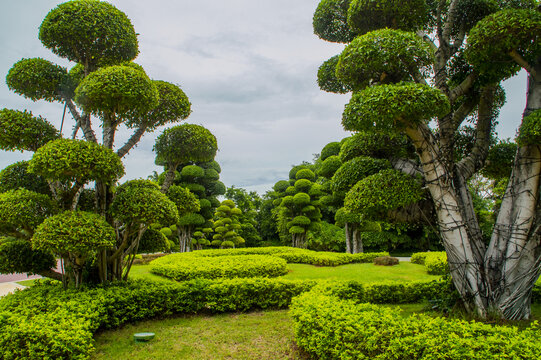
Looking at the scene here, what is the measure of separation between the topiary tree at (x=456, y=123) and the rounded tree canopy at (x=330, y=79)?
1161mm

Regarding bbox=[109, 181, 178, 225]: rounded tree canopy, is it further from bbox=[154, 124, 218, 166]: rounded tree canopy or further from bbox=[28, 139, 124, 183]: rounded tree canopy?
bbox=[154, 124, 218, 166]: rounded tree canopy

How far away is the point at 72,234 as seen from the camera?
4762mm

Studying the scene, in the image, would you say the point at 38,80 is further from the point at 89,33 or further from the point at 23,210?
the point at 23,210

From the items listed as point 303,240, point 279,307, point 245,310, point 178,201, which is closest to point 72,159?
point 178,201

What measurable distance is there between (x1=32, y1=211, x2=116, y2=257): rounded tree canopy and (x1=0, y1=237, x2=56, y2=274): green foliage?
1.43 meters

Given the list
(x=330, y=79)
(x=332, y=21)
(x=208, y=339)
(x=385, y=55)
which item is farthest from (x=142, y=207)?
(x=332, y=21)

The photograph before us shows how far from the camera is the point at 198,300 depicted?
234 inches

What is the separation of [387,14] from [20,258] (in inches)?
312

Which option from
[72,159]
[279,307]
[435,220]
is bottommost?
[279,307]

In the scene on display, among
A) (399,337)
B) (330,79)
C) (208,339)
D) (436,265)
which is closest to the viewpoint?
(399,337)

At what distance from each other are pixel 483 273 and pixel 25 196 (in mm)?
7295

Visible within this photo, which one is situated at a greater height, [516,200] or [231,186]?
[231,186]

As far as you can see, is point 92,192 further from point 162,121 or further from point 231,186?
point 231,186

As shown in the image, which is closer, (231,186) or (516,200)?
(516,200)
